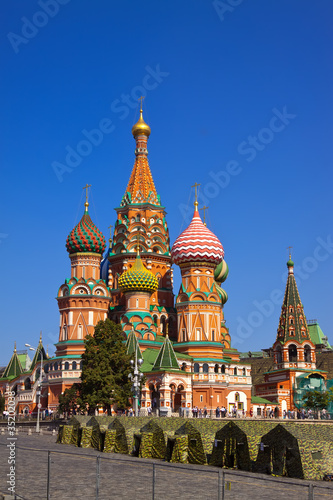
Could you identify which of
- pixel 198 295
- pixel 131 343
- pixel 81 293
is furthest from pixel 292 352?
pixel 81 293

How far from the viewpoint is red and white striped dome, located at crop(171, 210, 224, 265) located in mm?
56250

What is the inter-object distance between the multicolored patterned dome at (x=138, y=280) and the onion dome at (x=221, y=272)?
33.2 feet

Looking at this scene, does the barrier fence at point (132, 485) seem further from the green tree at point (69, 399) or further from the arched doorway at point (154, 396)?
the arched doorway at point (154, 396)

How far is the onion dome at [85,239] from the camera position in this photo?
5581cm

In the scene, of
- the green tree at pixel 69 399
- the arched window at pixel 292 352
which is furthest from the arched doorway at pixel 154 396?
the arched window at pixel 292 352

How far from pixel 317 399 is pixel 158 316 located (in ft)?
48.7

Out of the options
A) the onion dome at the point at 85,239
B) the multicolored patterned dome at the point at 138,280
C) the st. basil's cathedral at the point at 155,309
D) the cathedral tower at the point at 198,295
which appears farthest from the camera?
the onion dome at the point at 85,239

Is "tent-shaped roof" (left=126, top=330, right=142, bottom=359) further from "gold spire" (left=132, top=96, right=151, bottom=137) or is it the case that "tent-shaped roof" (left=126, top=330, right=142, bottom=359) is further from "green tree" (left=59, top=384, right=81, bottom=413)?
"gold spire" (left=132, top=96, right=151, bottom=137)

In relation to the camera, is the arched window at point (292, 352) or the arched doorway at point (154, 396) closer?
the arched doorway at point (154, 396)

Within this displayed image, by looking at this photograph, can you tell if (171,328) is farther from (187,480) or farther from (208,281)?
(187,480)

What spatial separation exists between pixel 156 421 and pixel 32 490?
35.2ft

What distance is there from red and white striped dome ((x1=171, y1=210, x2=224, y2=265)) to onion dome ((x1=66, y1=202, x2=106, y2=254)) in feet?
21.1

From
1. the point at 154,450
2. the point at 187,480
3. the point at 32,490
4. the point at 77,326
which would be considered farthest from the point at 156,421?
the point at 77,326

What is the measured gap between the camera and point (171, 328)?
195 feet
